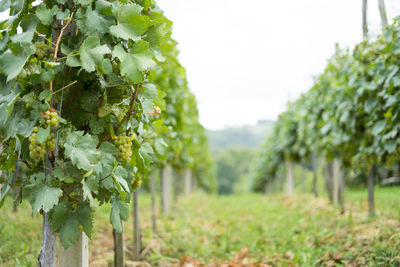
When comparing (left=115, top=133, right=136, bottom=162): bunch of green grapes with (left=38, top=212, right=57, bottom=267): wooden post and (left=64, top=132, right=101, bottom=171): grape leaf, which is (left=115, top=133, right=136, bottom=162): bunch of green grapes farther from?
(left=38, top=212, right=57, bottom=267): wooden post

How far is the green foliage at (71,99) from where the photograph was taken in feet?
5.30

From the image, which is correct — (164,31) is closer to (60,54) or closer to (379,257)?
(60,54)

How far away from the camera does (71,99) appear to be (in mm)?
1955

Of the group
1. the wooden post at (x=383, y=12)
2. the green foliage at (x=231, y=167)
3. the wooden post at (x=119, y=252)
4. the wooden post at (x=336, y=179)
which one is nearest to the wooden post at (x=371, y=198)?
the wooden post at (x=336, y=179)

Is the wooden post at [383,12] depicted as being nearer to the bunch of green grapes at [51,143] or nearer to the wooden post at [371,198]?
the wooden post at [371,198]

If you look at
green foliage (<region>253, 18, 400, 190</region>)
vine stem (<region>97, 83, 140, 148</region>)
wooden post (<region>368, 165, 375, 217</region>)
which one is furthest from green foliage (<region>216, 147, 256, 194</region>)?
vine stem (<region>97, 83, 140, 148</region>)

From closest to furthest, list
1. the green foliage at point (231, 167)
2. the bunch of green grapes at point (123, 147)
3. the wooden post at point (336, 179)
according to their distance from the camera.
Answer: the bunch of green grapes at point (123, 147)
the wooden post at point (336, 179)
the green foliage at point (231, 167)

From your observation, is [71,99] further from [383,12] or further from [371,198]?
[371,198]

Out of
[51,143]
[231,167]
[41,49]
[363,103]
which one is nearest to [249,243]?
[363,103]

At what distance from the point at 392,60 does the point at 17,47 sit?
12.9 feet

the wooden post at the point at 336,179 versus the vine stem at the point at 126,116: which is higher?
the vine stem at the point at 126,116

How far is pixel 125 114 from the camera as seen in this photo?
78.2 inches

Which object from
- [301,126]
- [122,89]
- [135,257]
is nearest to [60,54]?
[122,89]

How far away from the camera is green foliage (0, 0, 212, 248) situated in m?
1.62
